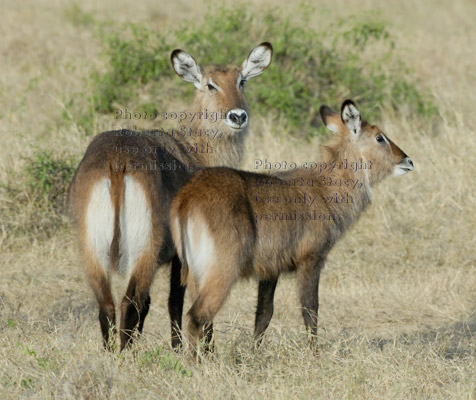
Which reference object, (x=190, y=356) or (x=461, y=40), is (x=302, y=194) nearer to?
(x=190, y=356)

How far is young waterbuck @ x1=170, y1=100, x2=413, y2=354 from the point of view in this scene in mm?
4238

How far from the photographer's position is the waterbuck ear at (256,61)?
596 cm

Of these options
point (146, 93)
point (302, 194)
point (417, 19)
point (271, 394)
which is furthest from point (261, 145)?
point (417, 19)

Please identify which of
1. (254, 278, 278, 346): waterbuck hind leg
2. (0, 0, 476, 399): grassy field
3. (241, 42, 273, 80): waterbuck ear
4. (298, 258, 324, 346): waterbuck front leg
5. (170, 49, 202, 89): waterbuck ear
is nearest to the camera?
(0, 0, 476, 399): grassy field

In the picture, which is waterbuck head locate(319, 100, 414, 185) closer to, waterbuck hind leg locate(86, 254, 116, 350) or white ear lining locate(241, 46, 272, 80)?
white ear lining locate(241, 46, 272, 80)

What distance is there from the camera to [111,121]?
28.6 ft

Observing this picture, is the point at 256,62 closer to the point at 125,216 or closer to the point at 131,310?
the point at 125,216

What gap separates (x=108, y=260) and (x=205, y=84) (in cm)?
195

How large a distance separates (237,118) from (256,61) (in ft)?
2.52

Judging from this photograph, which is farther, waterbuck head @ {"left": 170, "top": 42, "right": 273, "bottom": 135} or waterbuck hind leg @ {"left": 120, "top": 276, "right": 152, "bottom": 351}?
waterbuck head @ {"left": 170, "top": 42, "right": 273, "bottom": 135}

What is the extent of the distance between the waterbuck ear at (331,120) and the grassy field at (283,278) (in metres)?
1.15

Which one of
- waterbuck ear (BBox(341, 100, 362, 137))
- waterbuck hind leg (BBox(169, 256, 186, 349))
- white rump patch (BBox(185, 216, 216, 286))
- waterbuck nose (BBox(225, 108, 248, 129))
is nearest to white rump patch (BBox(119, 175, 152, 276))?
white rump patch (BBox(185, 216, 216, 286))

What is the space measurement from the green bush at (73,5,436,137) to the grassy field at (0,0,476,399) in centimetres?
4

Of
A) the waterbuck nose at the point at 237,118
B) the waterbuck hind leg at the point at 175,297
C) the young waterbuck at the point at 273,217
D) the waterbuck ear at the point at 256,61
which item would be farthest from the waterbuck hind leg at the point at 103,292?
the waterbuck ear at the point at 256,61
